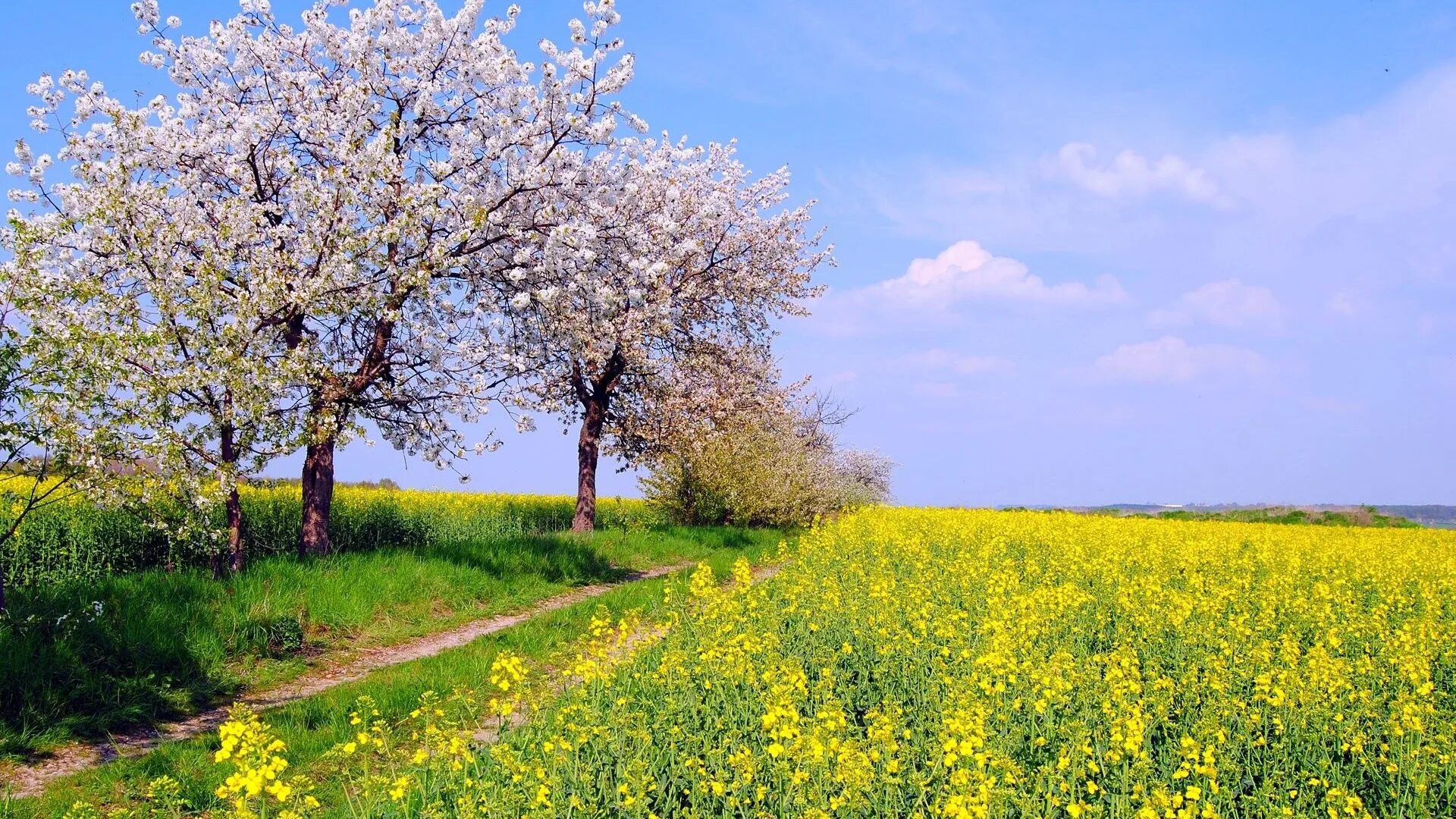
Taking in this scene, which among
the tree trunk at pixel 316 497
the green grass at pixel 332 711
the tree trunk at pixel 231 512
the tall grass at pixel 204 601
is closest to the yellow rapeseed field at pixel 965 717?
the green grass at pixel 332 711

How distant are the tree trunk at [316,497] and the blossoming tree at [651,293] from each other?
3873mm

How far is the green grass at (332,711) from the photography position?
7020mm

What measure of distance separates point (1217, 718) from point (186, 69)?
17.0 metres

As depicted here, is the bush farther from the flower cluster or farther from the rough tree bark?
the flower cluster

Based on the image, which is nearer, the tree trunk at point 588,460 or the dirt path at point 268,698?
the dirt path at point 268,698

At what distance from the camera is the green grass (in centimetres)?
702

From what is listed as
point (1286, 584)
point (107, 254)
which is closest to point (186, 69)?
point (107, 254)

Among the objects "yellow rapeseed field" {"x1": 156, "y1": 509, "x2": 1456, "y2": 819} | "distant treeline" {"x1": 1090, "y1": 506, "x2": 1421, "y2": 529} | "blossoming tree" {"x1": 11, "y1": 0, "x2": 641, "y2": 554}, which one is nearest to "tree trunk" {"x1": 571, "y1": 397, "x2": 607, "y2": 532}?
"blossoming tree" {"x1": 11, "y1": 0, "x2": 641, "y2": 554}

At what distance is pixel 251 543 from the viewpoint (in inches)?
762

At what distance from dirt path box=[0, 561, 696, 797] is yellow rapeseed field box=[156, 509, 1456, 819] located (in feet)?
7.10

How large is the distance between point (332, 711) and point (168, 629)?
2.82 m

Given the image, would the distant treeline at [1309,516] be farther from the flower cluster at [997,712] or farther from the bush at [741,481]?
the flower cluster at [997,712]

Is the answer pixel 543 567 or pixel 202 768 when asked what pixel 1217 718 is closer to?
pixel 202 768

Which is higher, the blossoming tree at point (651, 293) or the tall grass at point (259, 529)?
the blossoming tree at point (651, 293)
